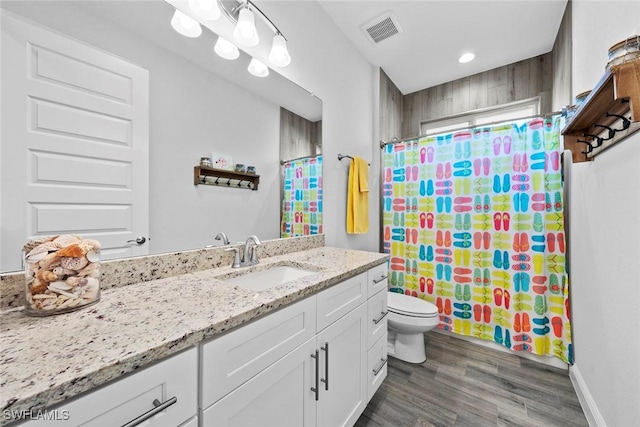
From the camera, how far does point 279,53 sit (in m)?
1.39

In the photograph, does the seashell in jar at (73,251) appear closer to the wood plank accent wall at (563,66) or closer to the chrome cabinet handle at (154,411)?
the chrome cabinet handle at (154,411)

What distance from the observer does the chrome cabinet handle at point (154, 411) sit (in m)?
0.47

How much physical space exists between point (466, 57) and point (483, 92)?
1.51 feet

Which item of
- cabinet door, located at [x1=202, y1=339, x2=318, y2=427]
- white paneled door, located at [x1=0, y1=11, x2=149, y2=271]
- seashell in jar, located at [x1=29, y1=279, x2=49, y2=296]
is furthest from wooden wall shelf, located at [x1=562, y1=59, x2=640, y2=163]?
seashell in jar, located at [x1=29, y1=279, x2=49, y2=296]

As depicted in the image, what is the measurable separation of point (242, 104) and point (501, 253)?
2125 mm

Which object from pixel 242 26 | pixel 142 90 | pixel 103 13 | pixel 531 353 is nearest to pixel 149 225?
pixel 142 90

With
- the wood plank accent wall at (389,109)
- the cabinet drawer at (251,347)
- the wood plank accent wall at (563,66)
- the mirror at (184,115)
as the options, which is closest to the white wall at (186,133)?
the mirror at (184,115)

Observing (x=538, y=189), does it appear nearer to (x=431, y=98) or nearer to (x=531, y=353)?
(x=531, y=353)

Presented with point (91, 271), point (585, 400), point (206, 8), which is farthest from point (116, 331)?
point (585, 400)

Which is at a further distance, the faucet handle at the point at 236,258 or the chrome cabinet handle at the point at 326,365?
the faucet handle at the point at 236,258

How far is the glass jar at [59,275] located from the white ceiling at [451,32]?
6.89 feet

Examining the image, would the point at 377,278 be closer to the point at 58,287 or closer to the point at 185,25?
the point at 58,287

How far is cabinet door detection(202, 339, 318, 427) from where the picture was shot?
2.12ft

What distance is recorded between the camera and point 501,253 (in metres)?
1.91
